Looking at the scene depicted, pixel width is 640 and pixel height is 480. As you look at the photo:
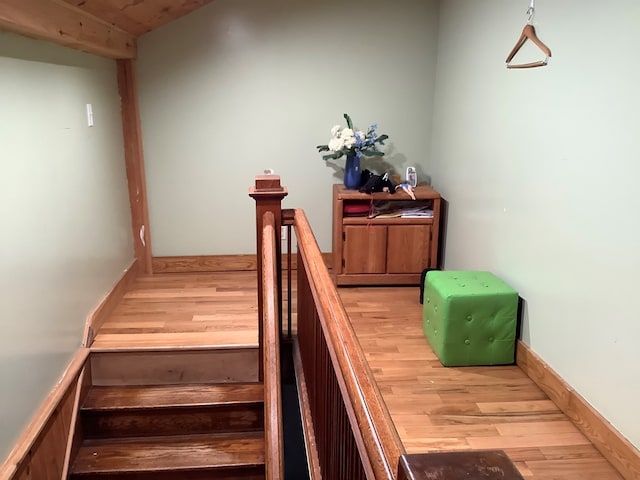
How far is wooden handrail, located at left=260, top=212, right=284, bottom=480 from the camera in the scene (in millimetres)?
1840

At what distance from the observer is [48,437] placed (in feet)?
8.16

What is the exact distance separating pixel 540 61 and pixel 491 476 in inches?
101

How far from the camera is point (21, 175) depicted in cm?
236

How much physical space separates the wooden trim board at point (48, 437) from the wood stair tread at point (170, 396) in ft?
0.62

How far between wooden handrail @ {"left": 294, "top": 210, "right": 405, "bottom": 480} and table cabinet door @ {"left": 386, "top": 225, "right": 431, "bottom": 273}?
236 centimetres

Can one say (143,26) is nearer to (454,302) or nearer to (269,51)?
(269,51)

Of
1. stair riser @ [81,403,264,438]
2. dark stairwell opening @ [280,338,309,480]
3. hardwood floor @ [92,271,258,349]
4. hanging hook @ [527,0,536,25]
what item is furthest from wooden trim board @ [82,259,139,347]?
hanging hook @ [527,0,536,25]

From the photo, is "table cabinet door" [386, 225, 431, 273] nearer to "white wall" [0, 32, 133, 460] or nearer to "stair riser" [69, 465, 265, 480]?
"stair riser" [69, 465, 265, 480]

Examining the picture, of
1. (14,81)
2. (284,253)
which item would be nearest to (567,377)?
(284,253)

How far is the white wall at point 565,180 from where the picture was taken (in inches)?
87.0

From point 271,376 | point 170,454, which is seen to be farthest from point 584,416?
point 170,454

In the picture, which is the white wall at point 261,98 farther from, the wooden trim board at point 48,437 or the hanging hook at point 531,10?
the wooden trim board at point 48,437

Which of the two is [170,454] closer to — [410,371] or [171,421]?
[171,421]

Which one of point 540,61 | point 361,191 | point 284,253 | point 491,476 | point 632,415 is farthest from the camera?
point 284,253
